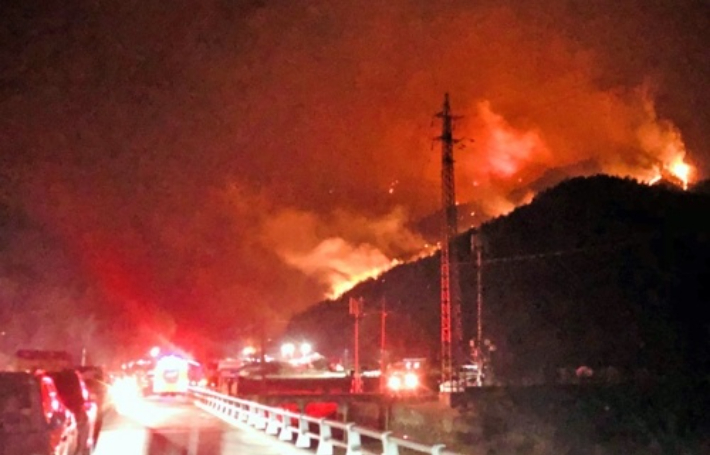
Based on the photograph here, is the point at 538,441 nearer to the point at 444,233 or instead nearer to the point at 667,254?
the point at 444,233

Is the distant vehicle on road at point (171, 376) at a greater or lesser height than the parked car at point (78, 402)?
greater

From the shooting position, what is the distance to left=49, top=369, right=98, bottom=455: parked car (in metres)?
17.7

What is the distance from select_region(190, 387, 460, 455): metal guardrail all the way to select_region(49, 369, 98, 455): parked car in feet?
16.4

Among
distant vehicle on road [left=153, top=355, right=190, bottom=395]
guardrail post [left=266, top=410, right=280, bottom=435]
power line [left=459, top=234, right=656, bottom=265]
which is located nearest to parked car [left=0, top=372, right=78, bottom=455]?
guardrail post [left=266, top=410, right=280, bottom=435]

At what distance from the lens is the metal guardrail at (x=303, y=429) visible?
1546cm

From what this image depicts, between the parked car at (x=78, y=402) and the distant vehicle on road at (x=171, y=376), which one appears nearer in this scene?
the parked car at (x=78, y=402)

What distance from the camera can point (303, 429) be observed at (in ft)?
73.9

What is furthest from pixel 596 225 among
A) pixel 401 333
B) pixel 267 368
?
pixel 267 368

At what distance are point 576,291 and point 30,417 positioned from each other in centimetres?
10619

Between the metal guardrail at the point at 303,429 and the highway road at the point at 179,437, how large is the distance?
17.6 inches

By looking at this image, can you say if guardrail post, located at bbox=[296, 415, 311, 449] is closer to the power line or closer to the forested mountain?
the forested mountain

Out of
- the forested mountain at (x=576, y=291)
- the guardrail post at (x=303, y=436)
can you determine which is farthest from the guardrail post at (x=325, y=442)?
the forested mountain at (x=576, y=291)

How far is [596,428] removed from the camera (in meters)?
68.3

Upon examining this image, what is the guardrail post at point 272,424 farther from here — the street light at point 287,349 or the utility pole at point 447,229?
the street light at point 287,349
